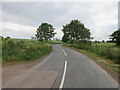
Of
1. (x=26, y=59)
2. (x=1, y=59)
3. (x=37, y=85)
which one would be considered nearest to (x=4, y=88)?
(x=37, y=85)

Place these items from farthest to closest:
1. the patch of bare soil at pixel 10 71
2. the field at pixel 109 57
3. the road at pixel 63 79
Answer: the field at pixel 109 57, the patch of bare soil at pixel 10 71, the road at pixel 63 79

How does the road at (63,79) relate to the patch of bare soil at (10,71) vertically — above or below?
below

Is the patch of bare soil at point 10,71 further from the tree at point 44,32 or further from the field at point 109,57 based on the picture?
the tree at point 44,32

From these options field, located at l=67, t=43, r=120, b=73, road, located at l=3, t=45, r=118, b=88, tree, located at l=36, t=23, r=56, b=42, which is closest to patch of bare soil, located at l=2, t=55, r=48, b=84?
road, located at l=3, t=45, r=118, b=88

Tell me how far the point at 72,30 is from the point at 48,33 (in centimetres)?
2897

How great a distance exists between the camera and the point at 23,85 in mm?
8203

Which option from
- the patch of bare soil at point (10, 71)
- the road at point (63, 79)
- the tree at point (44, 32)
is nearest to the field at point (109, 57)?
the road at point (63, 79)

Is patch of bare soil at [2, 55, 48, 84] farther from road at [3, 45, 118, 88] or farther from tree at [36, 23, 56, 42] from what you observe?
tree at [36, 23, 56, 42]

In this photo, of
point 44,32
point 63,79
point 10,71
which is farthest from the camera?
point 44,32

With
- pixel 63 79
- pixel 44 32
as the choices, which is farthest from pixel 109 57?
pixel 44 32

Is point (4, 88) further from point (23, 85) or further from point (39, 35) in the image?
point (39, 35)

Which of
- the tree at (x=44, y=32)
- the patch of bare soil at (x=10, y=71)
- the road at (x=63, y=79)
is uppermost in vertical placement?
the tree at (x=44, y=32)

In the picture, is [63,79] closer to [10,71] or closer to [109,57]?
[10,71]

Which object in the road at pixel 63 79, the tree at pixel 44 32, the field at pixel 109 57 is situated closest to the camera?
the road at pixel 63 79
